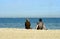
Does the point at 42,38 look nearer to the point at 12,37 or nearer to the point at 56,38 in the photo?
the point at 56,38

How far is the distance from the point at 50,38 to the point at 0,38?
2284mm

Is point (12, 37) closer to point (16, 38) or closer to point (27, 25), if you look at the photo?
point (16, 38)

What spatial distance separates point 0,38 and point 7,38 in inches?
12.7

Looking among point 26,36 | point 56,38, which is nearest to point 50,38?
point 56,38

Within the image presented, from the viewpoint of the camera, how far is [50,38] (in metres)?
10.6

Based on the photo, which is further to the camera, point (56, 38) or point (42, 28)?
point (42, 28)

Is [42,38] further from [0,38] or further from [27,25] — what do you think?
[27,25]

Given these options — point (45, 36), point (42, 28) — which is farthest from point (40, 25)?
point (45, 36)

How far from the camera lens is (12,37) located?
1073cm

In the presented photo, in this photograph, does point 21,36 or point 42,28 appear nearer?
point 21,36

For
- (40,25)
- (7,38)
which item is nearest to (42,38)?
(7,38)

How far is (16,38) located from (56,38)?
184cm

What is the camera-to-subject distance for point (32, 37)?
35.4 feet

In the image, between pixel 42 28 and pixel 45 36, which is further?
pixel 42 28
